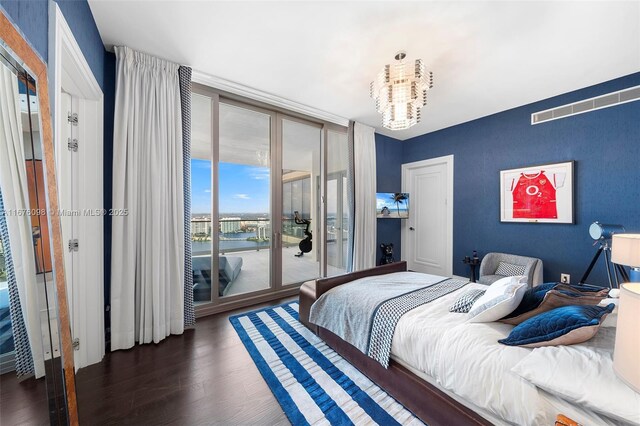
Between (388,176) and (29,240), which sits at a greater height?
(388,176)

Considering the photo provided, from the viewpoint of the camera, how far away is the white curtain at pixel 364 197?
4090 mm

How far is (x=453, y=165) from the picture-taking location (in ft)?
13.8

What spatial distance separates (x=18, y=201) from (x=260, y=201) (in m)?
2.61

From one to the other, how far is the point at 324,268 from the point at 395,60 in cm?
301

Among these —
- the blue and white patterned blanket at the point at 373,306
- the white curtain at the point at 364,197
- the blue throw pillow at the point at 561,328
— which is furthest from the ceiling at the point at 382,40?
the blue and white patterned blanket at the point at 373,306

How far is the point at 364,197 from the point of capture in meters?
4.20

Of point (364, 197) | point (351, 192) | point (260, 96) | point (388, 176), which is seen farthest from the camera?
point (388, 176)

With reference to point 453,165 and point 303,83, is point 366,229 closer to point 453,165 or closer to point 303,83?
point 453,165

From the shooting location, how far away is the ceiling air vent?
2590mm

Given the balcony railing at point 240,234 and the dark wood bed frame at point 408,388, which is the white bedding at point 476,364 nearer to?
the dark wood bed frame at point 408,388

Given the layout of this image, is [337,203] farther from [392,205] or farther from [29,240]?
[29,240]

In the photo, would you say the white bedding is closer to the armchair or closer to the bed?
the bed

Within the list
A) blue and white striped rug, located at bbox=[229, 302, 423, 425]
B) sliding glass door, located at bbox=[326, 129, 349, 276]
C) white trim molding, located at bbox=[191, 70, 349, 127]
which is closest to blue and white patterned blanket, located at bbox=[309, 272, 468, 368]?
blue and white striped rug, located at bbox=[229, 302, 423, 425]

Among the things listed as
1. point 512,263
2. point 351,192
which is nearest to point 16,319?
point 351,192
